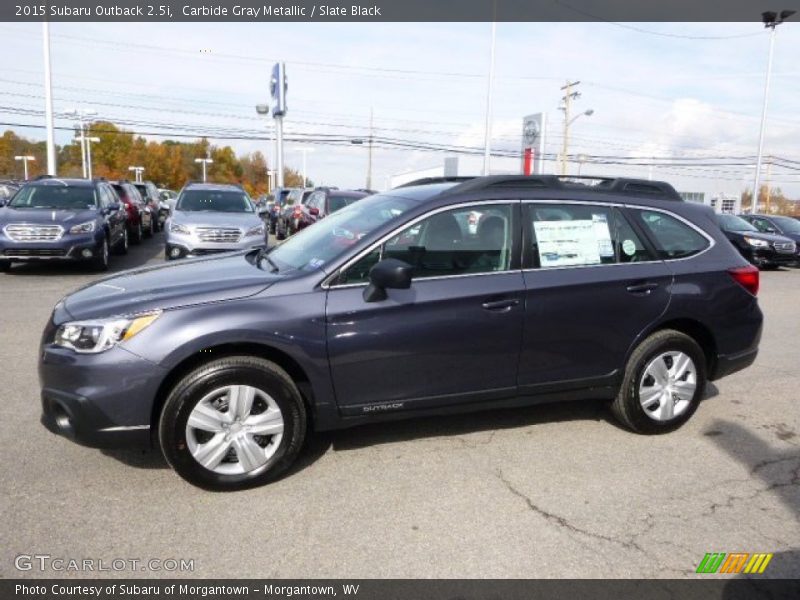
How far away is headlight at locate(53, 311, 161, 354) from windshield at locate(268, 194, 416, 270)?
39.6 inches

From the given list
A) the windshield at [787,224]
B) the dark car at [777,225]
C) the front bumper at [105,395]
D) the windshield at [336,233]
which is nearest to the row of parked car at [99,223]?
the windshield at [336,233]

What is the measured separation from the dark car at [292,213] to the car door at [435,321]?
1367 centimetres

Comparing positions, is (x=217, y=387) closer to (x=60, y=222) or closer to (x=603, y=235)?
(x=603, y=235)

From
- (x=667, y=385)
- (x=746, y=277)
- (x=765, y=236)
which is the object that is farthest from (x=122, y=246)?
(x=765, y=236)

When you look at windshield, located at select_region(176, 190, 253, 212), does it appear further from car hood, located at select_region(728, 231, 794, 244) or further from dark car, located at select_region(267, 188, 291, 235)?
car hood, located at select_region(728, 231, 794, 244)

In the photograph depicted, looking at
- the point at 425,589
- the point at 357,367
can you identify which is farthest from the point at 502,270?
the point at 425,589

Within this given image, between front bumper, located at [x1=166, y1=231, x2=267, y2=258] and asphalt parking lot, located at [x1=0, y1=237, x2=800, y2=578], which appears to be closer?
asphalt parking lot, located at [x1=0, y1=237, x2=800, y2=578]

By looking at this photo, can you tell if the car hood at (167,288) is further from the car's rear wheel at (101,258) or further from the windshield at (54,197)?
the windshield at (54,197)

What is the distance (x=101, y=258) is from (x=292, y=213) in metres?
7.65

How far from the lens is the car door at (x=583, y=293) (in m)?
3.96

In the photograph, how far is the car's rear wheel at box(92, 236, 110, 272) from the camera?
11.2 meters

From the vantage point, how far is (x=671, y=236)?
4.47 m

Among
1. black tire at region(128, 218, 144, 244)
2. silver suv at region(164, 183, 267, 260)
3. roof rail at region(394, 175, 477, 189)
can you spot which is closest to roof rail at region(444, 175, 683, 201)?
roof rail at region(394, 175, 477, 189)

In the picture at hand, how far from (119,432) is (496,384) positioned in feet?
7.31
